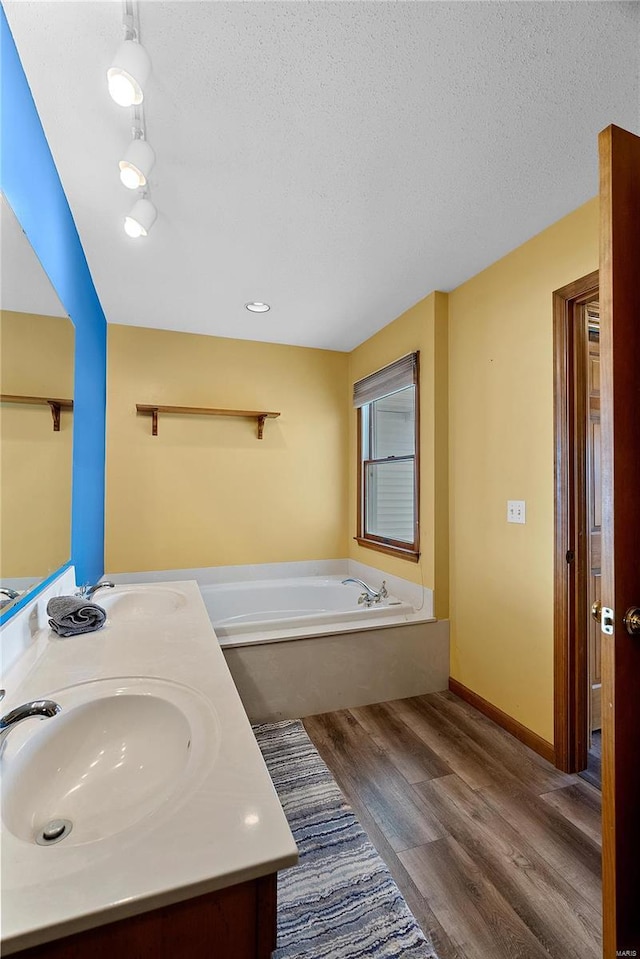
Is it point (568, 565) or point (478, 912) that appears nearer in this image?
point (478, 912)

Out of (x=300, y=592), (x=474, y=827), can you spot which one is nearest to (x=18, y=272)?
(x=474, y=827)

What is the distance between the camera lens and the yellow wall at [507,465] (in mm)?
2002

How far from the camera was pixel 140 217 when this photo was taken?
1.51m

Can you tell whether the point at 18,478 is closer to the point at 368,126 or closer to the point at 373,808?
the point at 368,126

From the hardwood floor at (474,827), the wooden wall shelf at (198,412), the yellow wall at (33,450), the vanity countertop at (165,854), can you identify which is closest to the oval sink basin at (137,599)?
the yellow wall at (33,450)

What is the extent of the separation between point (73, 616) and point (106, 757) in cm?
63

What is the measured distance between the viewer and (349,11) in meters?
1.09

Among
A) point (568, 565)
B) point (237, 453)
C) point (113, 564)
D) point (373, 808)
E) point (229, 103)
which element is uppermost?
point (229, 103)

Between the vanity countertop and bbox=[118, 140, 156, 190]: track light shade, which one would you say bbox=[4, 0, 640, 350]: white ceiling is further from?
the vanity countertop

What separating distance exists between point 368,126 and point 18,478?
4.95ft

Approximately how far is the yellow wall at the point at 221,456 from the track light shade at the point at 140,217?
5.97 feet

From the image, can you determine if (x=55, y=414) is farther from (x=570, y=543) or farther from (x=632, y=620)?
(x=570, y=543)

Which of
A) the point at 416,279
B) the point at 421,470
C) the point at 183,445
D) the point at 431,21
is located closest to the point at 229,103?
the point at 431,21

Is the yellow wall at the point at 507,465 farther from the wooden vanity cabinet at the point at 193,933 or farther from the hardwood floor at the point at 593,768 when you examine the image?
the wooden vanity cabinet at the point at 193,933
